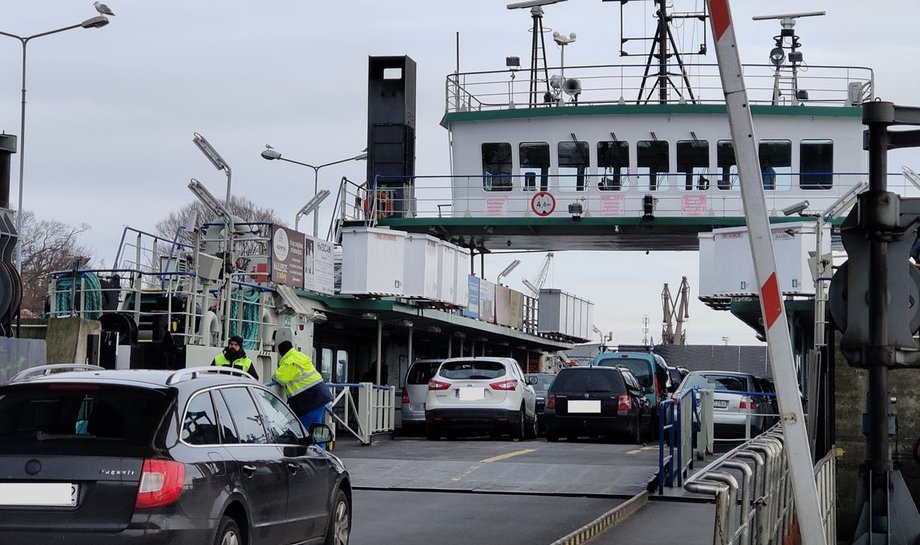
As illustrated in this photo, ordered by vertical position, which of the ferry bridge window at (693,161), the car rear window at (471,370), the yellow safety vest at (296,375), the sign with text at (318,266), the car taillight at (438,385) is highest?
the ferry bridge window at (693,161)

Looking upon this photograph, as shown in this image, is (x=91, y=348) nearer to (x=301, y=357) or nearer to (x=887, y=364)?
(x=301, y=357)

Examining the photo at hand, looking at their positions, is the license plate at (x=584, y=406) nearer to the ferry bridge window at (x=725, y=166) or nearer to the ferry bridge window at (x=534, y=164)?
the ferry bridge window at (x=725, y=166)

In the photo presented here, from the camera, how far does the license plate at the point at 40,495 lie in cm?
760

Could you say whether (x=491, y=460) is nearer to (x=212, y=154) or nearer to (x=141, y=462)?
(x=212, y=154)

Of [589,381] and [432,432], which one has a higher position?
[589,381]

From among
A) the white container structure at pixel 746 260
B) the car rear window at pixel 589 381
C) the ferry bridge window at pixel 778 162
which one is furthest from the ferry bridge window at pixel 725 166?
the car rear window at pixel 589 381

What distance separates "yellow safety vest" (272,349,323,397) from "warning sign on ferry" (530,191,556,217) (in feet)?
71.8

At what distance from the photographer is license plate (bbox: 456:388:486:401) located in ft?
87.1

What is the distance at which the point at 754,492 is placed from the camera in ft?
22.2

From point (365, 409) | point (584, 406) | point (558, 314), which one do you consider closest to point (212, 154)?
point (365, 409)

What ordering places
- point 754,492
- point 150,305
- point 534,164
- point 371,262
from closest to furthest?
point 754,492
point 150,305
point 371,262
point 534,164

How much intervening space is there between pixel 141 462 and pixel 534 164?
31.1 meters

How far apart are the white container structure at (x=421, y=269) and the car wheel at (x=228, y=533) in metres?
23.5

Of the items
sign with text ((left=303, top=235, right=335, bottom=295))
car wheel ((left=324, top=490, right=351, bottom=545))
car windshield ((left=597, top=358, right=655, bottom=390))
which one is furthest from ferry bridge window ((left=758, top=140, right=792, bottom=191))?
car wheel ((left=324, top=490, right=351, bottom=545))
